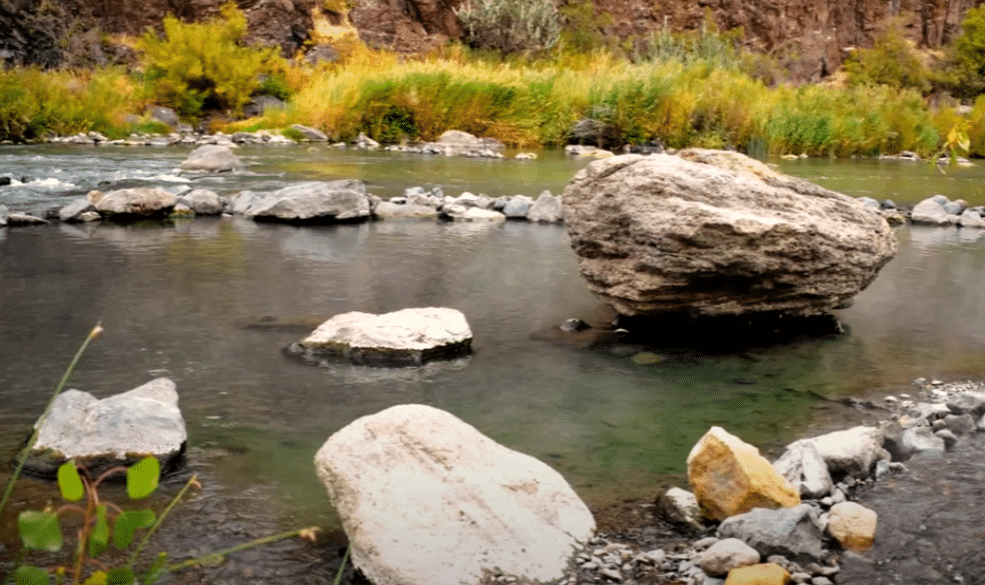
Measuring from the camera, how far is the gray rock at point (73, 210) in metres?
8.51

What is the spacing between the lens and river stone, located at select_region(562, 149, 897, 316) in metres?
4.63

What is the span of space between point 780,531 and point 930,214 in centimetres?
846

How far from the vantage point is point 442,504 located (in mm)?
2670

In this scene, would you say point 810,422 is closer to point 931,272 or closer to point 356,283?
point 356,283

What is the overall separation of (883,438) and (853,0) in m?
37.4

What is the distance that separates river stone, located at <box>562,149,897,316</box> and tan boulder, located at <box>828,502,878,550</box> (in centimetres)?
203

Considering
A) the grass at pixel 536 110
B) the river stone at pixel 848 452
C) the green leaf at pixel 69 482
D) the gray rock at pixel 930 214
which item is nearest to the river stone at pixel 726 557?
the river stone at pixel 848 452

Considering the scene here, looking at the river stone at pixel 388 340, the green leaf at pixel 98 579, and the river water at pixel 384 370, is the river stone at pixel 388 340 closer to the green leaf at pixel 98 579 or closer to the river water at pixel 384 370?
the river water at pixel 384 370

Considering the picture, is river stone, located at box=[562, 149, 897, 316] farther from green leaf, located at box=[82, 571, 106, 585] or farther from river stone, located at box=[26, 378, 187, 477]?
green leaf, located at box=[82, 571, 106, 585]

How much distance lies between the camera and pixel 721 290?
4.86 m

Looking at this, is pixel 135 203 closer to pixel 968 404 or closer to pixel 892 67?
pixel 968 404

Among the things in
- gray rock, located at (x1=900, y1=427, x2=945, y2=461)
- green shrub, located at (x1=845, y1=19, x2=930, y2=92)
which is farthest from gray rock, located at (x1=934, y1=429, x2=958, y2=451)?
green shrub, located at (x1=845, y1=19, x2=930, y2=92)

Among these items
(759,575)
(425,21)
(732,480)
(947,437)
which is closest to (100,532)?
(759,575)

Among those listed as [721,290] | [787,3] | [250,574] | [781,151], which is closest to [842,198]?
[721,290]
